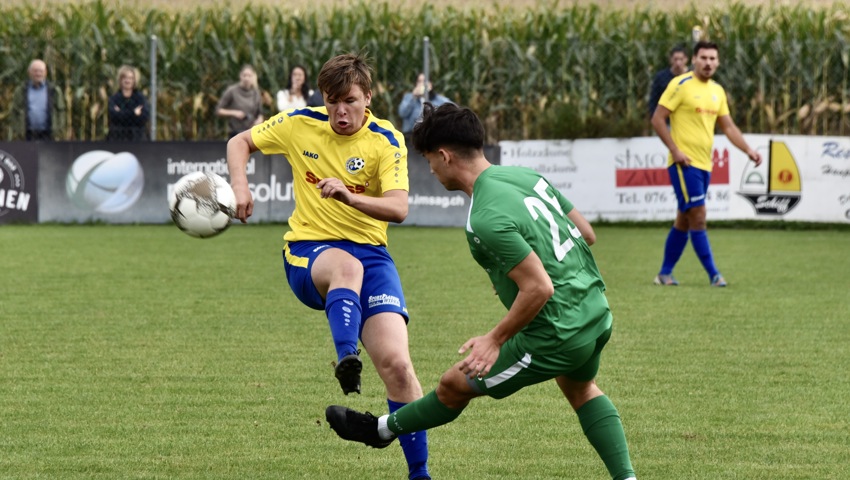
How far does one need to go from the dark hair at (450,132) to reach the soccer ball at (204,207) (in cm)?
158

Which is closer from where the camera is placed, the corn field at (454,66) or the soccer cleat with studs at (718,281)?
the soccer cleat with studs at (718,281)

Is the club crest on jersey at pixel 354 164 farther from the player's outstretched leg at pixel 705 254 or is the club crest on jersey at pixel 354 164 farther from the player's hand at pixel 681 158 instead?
the player's outstretched leg at pixel 705 254

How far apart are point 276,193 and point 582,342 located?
1363cm

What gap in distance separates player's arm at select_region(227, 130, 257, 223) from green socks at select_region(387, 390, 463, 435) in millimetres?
1203

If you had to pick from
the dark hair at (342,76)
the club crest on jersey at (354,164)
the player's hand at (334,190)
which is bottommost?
the player's hand at (334,190)

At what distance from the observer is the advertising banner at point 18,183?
1730cm

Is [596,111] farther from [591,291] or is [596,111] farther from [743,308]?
[591,291]

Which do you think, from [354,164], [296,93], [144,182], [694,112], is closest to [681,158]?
[694,112]

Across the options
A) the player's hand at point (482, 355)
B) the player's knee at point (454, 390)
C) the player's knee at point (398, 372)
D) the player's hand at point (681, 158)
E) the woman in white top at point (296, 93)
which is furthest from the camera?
the woman in white top at point (296, 93)

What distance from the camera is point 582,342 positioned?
4578 mm

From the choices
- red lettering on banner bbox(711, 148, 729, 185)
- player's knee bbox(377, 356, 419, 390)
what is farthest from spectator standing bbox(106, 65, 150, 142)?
player's knee bbox(377, 356, 419, 390)

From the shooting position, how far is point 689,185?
11891 mm

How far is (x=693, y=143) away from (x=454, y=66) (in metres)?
10.1

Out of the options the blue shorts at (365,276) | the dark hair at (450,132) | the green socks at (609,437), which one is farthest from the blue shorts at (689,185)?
the dark hair at (450,132)
